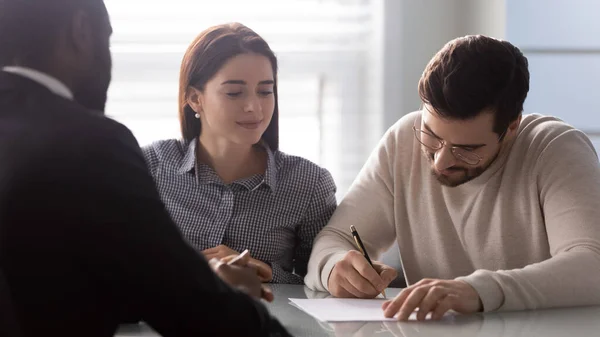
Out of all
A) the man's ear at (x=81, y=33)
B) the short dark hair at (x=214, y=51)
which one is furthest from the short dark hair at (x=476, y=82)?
the man's ear at (x=81, y=33)

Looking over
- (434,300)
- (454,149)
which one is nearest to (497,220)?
(454,149)

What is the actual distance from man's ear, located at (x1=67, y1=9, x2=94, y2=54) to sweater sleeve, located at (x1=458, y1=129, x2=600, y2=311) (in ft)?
2.91

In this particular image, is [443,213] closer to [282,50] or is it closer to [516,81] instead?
[516,81]

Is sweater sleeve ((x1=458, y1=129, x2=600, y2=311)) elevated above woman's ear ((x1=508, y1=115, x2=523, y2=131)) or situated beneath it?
situated beneath

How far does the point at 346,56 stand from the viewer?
135 inches

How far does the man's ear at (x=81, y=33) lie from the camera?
1077 millimetres

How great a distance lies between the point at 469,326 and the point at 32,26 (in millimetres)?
907

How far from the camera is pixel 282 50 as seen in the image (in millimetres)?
3389

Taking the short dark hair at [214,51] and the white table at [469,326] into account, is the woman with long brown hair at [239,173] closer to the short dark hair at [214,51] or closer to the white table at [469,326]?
the short dark hair at [214,51]

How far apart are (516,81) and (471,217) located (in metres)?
0.35

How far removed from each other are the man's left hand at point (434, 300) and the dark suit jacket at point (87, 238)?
0.66m

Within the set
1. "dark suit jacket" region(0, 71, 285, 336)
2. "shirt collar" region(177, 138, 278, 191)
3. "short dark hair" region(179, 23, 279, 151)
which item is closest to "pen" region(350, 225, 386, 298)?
"shirt collar" region(177, 138, 278, 191)

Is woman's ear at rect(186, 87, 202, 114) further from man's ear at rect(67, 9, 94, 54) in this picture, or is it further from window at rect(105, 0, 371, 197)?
man's ear at rect(67, 9, 94, 54)

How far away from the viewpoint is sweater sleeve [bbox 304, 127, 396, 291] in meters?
2.11
